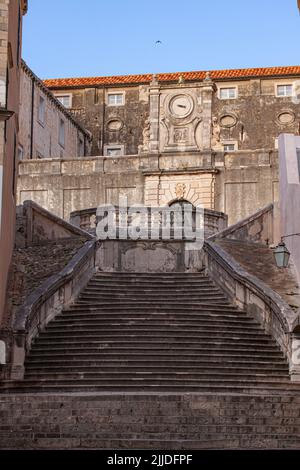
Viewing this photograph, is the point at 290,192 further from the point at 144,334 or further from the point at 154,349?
the point at 154,349

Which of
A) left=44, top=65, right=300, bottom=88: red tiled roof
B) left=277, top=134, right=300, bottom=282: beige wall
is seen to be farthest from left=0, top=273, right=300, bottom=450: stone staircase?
left=44, top=65, right=300, bottom=88: red tiled roof

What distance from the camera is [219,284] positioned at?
2456 cm

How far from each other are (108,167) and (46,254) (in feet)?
51.5

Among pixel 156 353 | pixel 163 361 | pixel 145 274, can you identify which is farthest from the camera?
pixel 145 274

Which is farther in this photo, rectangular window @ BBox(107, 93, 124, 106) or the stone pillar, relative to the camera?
rectangular window @ BBox(107, 93, 124, 106)

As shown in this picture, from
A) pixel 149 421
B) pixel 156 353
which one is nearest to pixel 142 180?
pixel 156 353

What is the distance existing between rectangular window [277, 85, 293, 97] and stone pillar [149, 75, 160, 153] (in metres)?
8.67

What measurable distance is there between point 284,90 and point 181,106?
895cm

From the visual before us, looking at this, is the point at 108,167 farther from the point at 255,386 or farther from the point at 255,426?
the point at 255,426

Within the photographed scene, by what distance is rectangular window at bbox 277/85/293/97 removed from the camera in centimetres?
5047

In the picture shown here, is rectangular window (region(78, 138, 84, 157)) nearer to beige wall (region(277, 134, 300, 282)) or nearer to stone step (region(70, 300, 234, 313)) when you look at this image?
beige wall (region(277, 134, 300, 282))

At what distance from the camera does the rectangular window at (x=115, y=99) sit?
5191 cm

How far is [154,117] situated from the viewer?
43.8 m

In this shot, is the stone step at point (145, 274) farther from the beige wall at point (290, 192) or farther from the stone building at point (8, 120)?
A: the beige wall at point (290, 192)
